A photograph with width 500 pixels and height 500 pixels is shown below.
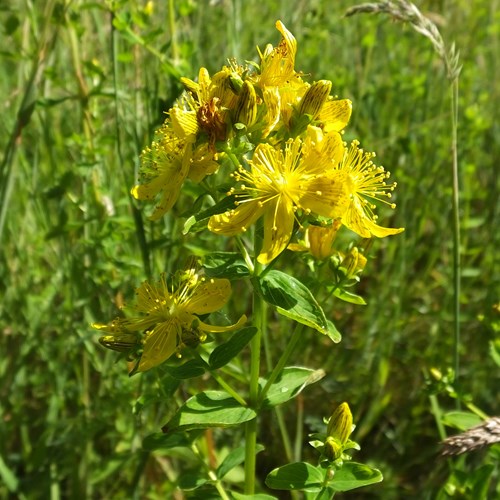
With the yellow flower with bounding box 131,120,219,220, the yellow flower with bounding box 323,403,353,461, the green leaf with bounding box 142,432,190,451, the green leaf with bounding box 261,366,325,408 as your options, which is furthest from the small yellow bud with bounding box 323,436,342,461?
the yellow flower with bounding box 131,120,219,220

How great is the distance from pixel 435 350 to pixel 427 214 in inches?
17.5

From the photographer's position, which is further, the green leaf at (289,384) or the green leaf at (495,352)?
the green leaf at (495,352)

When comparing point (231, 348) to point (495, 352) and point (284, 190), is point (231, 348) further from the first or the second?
point (495, 352)

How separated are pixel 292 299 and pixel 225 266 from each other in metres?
0.13

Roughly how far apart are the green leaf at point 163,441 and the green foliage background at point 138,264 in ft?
0.23

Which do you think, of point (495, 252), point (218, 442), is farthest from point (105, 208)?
point (495, 252)

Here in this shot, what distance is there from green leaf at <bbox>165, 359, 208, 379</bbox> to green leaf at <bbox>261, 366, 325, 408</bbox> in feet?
0.42

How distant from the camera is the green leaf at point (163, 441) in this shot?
1243 mm

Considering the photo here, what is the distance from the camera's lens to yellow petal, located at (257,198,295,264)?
1.04m

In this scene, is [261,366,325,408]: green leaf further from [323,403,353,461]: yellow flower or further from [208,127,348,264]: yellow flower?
[208,127,348,264]: yellow flower

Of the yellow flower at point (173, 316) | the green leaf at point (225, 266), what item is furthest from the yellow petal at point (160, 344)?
the green leaf at point (225, 266)

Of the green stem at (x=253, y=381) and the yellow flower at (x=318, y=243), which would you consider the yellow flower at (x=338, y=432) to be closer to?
the green stem at (x=253, y=381)

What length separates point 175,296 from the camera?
45.5 inches

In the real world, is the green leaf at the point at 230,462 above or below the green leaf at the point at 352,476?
below
